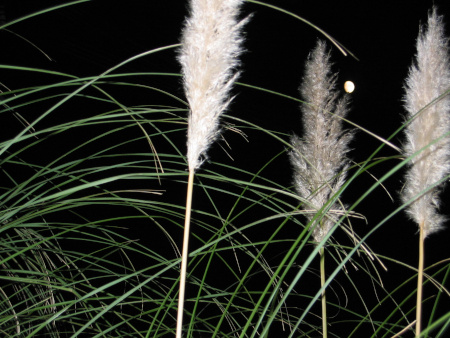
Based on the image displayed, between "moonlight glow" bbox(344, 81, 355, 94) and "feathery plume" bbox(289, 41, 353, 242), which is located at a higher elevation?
"feathery plume" bbox(289, 41, 353, 242)

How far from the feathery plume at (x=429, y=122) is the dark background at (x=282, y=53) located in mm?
1742

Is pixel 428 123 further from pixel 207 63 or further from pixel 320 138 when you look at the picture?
pixel 207 63

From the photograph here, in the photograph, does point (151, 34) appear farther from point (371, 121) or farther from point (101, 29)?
point (371, 121)

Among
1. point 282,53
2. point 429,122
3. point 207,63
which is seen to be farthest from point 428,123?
point 282,53

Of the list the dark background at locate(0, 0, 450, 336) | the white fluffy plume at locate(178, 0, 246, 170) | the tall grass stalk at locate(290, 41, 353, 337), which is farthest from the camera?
the dark background at locate(0, 0, 450, 336)

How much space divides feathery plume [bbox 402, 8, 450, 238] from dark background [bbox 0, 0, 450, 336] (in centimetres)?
174

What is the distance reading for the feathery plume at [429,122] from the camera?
68cm

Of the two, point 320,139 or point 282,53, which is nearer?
point 320,139

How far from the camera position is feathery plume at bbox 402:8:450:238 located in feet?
2.22

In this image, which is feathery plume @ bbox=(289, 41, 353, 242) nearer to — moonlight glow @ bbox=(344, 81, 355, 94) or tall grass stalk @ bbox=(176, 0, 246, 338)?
tall grass stalk @ bbox=(176, 0, 246, 338)

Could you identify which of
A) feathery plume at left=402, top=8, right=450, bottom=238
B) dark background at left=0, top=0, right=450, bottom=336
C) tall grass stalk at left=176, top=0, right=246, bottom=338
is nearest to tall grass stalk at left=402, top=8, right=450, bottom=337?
feathery plume at left=402, top=8, right=450, bottom=238

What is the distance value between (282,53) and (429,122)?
9.82 ft

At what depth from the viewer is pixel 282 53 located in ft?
11.6

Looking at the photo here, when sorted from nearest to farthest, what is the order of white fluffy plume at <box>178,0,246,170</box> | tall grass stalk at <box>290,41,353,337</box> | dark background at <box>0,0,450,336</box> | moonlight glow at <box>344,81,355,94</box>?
white fluffy plume at <box>178,0,246,170</box>
tall grass stalk at <box>290,41,353,337</box>
dark background at <box>0,0,450,336</box>
moonlight glow at <box>344,81,355,94</box>
